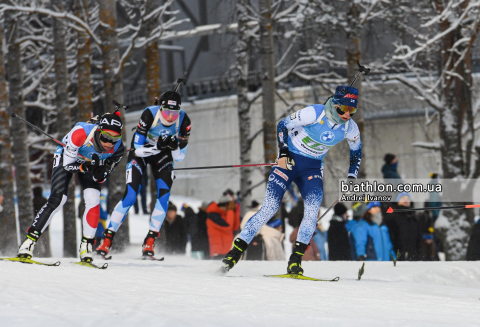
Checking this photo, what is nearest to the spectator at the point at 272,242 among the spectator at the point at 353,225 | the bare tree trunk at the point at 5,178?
the spectator at the point at 353,225

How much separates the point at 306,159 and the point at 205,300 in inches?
97.6

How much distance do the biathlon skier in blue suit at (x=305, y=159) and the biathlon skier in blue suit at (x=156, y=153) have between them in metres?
1.28

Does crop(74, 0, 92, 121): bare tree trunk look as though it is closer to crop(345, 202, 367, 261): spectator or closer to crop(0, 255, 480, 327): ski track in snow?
crop(345, 202, 367, 261): spectator

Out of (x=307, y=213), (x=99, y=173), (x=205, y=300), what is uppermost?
(x=99, y=173)

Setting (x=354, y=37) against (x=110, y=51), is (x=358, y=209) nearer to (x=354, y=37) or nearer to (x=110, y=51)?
(x=354, y=37)

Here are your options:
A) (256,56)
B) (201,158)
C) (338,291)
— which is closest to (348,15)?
(256,56)

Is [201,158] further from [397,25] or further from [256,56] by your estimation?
[397,25]

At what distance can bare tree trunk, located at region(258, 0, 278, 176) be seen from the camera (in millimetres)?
12242

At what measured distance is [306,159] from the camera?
6613 mm

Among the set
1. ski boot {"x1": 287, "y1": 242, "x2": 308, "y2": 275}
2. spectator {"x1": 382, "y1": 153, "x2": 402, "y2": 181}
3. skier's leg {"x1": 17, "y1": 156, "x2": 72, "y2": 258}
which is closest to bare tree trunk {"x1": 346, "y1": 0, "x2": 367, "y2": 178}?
A: spectator {"x1": 382, "y1": 153, "x2": 402, "y2": 181}

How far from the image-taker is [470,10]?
430 inches

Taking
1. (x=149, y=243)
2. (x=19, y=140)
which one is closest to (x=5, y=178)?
(x=19, y=140)

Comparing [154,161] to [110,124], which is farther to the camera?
[154,161]

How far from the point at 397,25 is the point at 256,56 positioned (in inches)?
146
